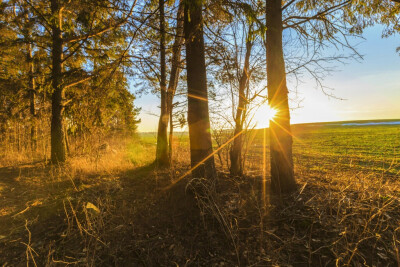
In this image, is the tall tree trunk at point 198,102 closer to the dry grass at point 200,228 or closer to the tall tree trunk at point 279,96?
the dry grass at point 200,228

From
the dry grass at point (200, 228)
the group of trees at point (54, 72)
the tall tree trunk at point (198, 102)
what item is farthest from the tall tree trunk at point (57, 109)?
the tall tree trunk at point (198, 102)

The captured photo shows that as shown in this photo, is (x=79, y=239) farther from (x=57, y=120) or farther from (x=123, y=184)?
(x=57, y=120)

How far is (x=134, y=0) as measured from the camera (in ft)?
14.0

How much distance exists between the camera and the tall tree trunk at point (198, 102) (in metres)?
3.78

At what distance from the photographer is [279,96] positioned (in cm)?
387

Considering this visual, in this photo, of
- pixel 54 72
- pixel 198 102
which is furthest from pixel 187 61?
pixel 54 72

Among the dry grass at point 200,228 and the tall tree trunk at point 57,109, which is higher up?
the tall tree trunk at point 57,109

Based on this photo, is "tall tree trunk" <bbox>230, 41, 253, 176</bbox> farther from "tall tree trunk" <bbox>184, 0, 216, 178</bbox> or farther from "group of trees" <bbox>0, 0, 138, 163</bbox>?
"group of trees" <bbox>0, 0, 138, 163</bbox>

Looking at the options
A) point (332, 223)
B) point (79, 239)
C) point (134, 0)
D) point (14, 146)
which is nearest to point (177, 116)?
Result: point (134, 0)

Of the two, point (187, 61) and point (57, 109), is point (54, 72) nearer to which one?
point (57, 109)

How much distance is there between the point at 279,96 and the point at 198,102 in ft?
5.58

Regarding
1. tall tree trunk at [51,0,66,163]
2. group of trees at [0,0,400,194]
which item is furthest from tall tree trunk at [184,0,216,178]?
tall tree trunk at [51,0,66,163]

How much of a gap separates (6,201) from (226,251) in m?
5.09

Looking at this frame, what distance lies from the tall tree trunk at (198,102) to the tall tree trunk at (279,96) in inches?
55.5
